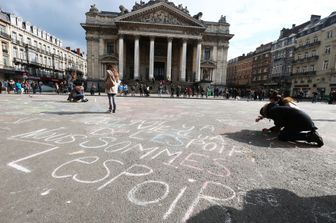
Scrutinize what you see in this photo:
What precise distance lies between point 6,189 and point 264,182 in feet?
10.4

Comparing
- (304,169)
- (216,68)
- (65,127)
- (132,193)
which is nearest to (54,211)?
(132,193)

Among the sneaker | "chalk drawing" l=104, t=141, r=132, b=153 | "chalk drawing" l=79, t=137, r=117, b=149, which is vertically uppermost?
the sneaker

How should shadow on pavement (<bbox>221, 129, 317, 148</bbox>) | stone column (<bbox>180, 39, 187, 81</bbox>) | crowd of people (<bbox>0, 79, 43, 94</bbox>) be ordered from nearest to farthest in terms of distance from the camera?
shadow on pavement (<bbox>221, 129, 317, 148</bbox>) → crowd of people (<bbox>0, 79, 43, 94</bbox>) → stone column (<bbox>180, 39, 187, 81</bbox>)

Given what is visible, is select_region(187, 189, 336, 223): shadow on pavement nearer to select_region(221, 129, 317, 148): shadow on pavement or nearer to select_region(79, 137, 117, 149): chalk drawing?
select_region(221, 129, 317, 148): shadow on pavement

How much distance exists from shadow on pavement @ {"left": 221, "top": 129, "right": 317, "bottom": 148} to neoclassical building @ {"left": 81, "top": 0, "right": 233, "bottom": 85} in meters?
31.2

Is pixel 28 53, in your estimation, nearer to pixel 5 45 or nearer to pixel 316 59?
pixel 5 45

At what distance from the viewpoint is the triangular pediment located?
120ft

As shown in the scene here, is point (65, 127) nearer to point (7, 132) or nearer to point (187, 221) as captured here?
point (7, 132)

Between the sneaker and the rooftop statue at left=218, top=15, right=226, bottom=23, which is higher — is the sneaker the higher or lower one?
the lower one

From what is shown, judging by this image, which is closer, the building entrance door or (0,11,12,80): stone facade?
(0,11,12,80): stone facade

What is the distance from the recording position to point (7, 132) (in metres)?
4.88

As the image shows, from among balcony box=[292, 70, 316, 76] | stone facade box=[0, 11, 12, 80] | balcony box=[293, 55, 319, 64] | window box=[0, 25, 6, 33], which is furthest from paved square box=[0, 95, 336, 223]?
balcony box=[293, 55, 319, 64]

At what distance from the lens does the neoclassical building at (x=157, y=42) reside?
37281 mm

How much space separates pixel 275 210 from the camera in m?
2.09
